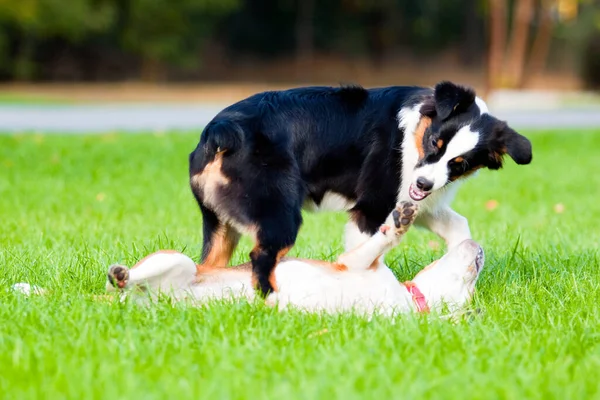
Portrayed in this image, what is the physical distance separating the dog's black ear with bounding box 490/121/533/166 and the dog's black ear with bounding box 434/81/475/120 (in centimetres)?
22

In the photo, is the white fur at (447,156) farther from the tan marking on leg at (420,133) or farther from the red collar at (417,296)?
the red collar at (417,296)

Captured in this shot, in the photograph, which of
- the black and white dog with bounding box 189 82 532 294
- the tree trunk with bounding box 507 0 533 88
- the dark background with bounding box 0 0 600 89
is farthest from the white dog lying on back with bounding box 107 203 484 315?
the dark background with bounding box 0 0 600 89

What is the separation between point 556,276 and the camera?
4.77m

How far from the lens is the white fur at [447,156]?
14.7 feet

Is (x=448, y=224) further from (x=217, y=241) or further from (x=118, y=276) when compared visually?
(x=118, y=276)

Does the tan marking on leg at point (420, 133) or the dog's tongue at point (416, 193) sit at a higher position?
the tan marking on leg at point (420, 133)

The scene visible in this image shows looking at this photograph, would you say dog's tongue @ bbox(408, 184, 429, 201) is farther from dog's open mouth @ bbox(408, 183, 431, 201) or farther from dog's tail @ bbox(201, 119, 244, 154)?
dog's tail @ bbox(201, 119, 244, 154)

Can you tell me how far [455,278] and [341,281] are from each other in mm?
608

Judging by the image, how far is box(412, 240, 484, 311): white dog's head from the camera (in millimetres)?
4324

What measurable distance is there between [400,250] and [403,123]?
141 cm

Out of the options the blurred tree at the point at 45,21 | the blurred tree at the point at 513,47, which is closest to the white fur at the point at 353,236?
the blurred tree at the point at 513,47

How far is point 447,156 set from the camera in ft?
15.0

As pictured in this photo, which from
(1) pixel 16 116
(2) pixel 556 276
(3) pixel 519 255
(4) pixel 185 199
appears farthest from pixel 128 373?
(1) pixel 16 116

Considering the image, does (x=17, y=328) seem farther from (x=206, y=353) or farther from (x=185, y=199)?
(x=185, y=199)
